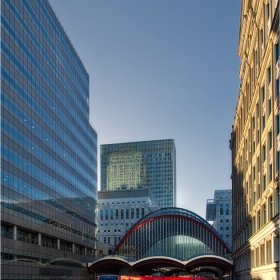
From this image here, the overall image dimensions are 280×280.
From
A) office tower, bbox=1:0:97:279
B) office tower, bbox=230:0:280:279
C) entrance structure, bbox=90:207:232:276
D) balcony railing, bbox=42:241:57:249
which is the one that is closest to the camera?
office tower, bbox=230:0:280:279

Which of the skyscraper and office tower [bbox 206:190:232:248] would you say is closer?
the skyscraper

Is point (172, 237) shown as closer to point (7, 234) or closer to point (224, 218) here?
point (224, 218)

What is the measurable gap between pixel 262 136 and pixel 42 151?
1511 inches

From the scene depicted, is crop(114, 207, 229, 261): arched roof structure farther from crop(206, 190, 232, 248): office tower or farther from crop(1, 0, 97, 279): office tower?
crop(206, 190, 232, 248): office tower

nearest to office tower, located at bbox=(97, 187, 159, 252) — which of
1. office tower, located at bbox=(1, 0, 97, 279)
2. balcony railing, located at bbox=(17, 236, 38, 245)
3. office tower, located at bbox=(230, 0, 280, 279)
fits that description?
office tower, located at bbox=(1, 0, 97, 279)

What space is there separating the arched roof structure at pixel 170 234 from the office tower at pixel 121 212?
136ft

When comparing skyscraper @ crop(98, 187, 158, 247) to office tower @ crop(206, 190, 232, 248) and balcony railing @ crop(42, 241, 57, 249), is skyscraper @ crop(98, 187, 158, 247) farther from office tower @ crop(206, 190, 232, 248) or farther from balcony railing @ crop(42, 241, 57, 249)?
balcony railing @ crop(42, 241, 57, 249)

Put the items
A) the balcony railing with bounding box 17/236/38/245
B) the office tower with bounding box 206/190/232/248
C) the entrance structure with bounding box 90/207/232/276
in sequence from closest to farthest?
Result: the balcony railing with bounding box 17/236/38/245 → the entrance structure with bounding box 90/207/232/276 → the office tower with bounding box 206/190/232/248

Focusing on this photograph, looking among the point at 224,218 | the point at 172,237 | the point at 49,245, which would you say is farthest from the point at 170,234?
the point at 49,245

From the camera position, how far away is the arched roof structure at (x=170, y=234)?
429 ft

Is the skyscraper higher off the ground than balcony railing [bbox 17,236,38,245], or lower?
higher

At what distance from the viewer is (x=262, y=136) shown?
4278cm

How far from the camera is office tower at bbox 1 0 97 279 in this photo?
190ft

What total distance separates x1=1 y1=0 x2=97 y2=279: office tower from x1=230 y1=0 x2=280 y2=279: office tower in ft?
96.9
